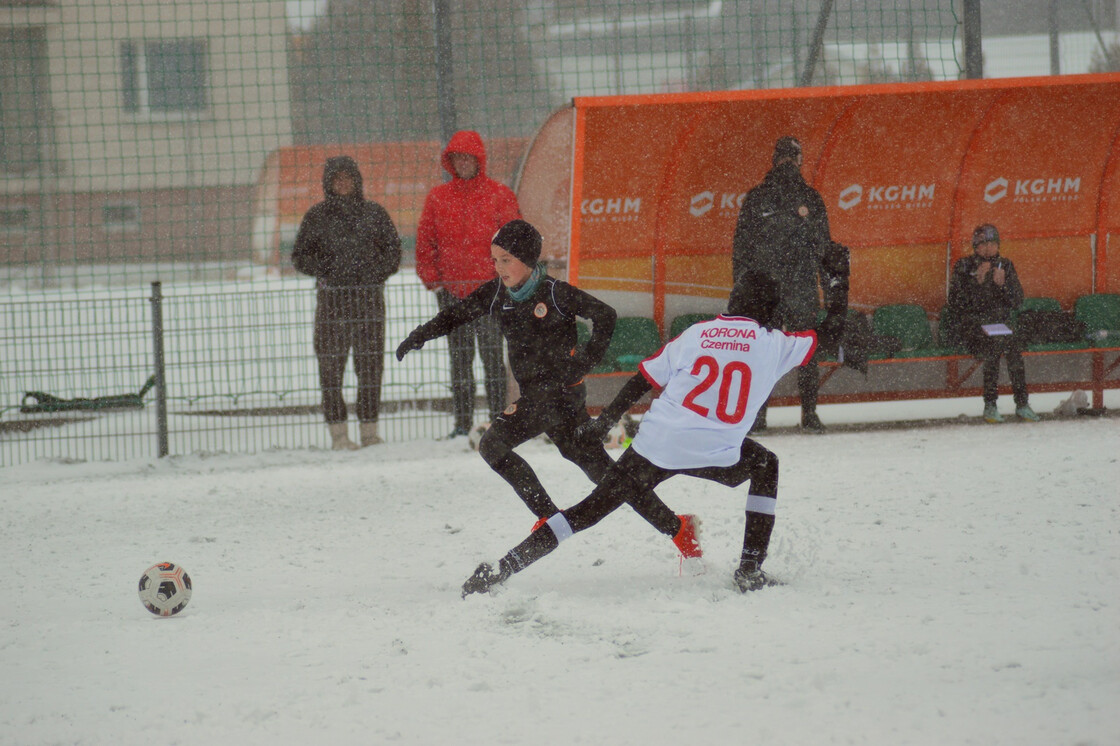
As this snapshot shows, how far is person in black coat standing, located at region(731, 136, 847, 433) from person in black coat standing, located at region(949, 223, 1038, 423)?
1.44 meters

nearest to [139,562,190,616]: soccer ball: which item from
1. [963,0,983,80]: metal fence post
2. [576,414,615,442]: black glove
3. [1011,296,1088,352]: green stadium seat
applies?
[576,414,615,442]: black glove

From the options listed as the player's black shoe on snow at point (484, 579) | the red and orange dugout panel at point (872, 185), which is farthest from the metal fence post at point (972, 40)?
the player's black shoe on snow at point (484, 579)

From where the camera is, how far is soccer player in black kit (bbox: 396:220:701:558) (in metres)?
4.93

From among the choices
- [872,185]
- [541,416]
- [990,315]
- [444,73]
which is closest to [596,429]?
[541,416]

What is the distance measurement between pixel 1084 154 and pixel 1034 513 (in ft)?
17.5

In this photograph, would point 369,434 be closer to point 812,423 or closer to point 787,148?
point 812,423

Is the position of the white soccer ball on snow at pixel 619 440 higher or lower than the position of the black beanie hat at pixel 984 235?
lower

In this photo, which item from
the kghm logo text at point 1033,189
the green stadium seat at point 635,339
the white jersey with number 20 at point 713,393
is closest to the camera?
the white jersey with number 20 at point 713,393

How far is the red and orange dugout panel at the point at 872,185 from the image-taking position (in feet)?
30.2

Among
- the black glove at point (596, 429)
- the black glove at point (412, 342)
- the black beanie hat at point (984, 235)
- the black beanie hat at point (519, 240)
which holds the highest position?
the black beanie hat at point (984, 235)

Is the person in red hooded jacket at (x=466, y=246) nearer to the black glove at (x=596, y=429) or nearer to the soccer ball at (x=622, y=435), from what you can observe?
the soccer ball at (x=622, y=435)

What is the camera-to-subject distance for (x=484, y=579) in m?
4.57

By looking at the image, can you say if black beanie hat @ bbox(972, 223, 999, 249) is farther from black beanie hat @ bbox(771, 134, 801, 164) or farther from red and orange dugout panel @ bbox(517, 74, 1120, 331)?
black beanie hat @ bbox(771, 134, 801, 164)

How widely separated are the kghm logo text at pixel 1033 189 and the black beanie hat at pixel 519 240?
628cm
